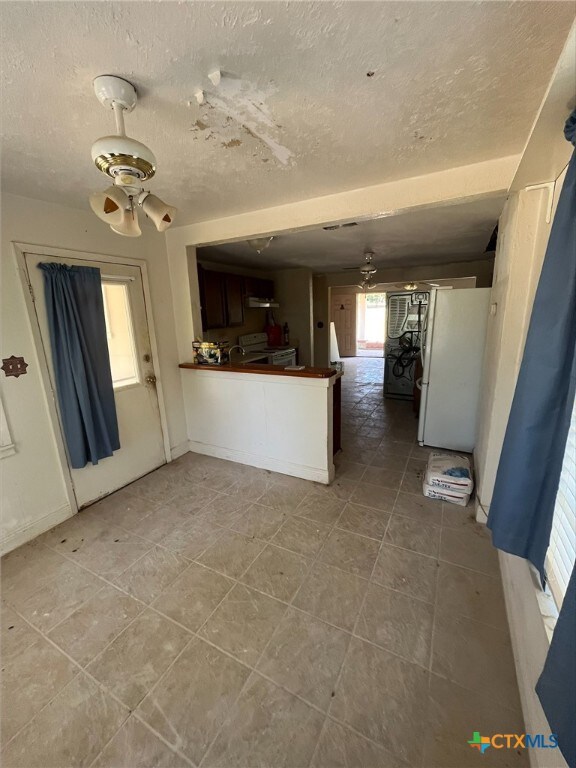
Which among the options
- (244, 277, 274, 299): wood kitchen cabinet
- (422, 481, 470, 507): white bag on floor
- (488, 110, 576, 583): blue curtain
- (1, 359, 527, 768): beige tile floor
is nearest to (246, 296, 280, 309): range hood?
(244, 277, 274, 299): wood kitchen cabinet

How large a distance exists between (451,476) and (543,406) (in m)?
1.63

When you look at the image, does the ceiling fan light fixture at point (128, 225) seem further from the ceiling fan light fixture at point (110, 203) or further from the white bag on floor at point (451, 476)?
the white bag on floor at point (451, 476)

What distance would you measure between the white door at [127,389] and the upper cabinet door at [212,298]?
111 centimetres

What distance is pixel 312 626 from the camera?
151 cm

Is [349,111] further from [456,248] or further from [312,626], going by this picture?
[456,248]

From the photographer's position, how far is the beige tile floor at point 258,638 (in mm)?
1118

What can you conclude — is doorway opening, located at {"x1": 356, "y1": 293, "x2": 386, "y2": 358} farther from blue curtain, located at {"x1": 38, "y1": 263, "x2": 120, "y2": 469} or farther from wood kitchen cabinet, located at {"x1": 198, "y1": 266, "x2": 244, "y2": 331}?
blue curtain, located at {"x1": 38, "y1": 263, "x2": 120, "y2": 469}

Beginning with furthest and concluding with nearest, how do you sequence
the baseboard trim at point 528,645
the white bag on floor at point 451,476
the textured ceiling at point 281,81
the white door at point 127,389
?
the white door at point 127,389 < the white bag on floor at point 451,476 < the baseboard trim at point 528,645 < the textured ceiling at point 281,81

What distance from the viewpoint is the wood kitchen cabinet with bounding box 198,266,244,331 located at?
3.89 m

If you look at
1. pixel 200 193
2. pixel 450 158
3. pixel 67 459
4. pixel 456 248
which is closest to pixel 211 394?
pixel 67 459

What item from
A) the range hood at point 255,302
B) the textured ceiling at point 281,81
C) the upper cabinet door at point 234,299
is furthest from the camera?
the range hood at point 255,302

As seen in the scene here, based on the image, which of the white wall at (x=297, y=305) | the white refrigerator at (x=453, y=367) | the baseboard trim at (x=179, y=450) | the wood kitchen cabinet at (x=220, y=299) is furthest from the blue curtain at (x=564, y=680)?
the white wall at (x=297, y=305)

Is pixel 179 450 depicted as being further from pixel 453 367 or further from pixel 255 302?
pixel 453 367

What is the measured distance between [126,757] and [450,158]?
306cm
